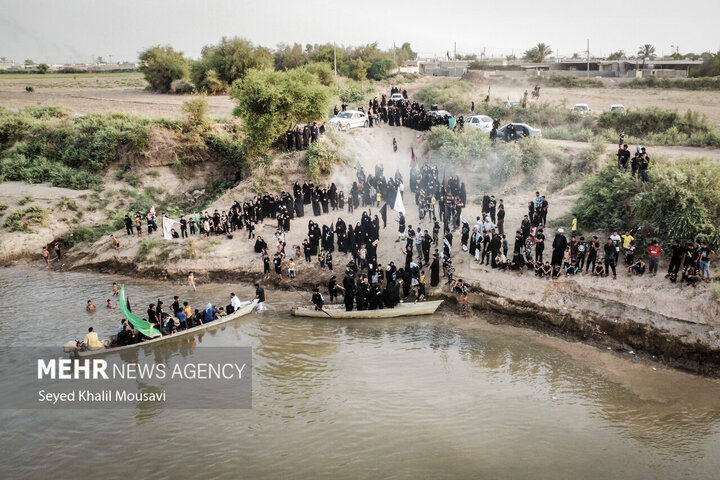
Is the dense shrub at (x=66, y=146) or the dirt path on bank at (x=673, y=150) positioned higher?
the dense shrub at (x=66, y=146)

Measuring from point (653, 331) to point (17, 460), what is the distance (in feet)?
51.7

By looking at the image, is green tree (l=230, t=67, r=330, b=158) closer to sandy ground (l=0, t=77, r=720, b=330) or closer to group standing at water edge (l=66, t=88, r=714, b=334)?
sandy ground (l=0, t=77, r=720, b=330)

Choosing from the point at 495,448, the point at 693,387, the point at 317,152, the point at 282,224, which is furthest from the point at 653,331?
the point at 317,152

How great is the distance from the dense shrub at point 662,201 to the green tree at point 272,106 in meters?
15.4

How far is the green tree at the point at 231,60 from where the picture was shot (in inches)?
1980

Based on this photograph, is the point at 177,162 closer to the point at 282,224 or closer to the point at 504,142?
the point at 282,224

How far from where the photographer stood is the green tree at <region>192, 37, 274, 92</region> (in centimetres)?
5028

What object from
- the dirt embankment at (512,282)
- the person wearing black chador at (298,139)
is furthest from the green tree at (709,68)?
the person wearing black chador at (298,139)

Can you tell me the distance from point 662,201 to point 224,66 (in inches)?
1711

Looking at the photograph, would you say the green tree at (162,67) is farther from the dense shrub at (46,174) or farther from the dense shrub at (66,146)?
the dense shrub at (46,174)

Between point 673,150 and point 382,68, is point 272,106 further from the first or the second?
point 382,68

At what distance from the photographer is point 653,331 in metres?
14.6

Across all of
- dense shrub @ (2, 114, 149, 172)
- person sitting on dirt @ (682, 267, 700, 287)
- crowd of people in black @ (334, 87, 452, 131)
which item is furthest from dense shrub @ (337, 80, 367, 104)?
person sitting on dirt @ (682, 267, 700, 287)

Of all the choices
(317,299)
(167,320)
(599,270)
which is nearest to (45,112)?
(167,320)
